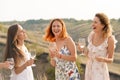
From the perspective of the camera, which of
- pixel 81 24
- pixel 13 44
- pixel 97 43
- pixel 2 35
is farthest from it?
pixel 81 24

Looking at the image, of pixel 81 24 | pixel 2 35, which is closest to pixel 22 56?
pixel 2 35

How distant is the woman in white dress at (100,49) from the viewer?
4.37 metres

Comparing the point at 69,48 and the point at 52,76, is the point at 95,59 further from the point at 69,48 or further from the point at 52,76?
the point at 52,76

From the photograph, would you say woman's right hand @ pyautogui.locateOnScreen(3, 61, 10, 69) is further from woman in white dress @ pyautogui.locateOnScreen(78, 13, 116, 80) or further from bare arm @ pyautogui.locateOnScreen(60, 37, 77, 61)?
woman in white dress @ pyautogui.locateOnScreen(78, 13, 116, 80)

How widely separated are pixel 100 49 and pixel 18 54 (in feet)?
3.39

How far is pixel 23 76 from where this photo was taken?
4.32m

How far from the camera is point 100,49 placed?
175 inches

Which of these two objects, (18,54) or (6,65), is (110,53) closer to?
(18,54)

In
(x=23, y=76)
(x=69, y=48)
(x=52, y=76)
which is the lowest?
(x=52, y=76)

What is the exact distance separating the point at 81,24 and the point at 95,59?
17219 millimetres

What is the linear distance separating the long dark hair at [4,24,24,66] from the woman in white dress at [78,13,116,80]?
2.85ft

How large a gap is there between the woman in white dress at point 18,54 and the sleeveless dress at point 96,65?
2.55 ft

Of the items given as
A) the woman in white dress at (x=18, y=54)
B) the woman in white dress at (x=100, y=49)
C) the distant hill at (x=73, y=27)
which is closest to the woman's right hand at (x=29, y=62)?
the woman in white dress at (x=18, y=54)

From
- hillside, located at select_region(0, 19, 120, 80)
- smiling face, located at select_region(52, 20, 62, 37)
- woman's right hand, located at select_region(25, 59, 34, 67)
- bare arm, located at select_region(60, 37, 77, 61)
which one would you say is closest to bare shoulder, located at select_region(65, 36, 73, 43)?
bare arm, located at select_region(60, 37, 77, 61)
